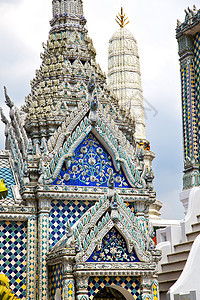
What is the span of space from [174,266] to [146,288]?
179 centimetres

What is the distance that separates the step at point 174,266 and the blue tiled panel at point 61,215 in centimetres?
292

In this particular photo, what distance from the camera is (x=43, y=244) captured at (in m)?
16.8

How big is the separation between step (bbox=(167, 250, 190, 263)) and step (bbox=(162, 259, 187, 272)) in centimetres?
10

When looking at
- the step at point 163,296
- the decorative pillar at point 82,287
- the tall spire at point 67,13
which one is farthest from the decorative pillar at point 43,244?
the tall spire at point 67,13

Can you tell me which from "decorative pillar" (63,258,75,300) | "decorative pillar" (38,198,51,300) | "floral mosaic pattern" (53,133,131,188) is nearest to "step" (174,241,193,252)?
"floral mosaic pattern" (53,133,131,188)

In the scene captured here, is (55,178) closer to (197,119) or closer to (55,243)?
(55,243)

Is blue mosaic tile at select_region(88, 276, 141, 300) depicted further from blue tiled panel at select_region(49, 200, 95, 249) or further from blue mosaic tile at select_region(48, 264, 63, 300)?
blue tiled panel at select_region(49, 200, 95, 249)

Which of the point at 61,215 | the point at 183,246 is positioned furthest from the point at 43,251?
the point at 183,246

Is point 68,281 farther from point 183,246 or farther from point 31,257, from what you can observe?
point 183,246

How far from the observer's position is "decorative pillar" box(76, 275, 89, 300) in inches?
579

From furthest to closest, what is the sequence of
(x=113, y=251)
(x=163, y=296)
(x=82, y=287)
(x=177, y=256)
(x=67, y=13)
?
(x=67, y=13) → (x=163, y=296) → (x=177, y=256) → (x=113, y=251) → (x=82, y=287)

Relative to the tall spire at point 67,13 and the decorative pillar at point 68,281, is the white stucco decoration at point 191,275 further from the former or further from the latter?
the tall spire at point 67,13

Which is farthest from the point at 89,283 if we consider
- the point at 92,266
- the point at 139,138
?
the point at 139,138

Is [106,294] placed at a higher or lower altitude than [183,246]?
lower
